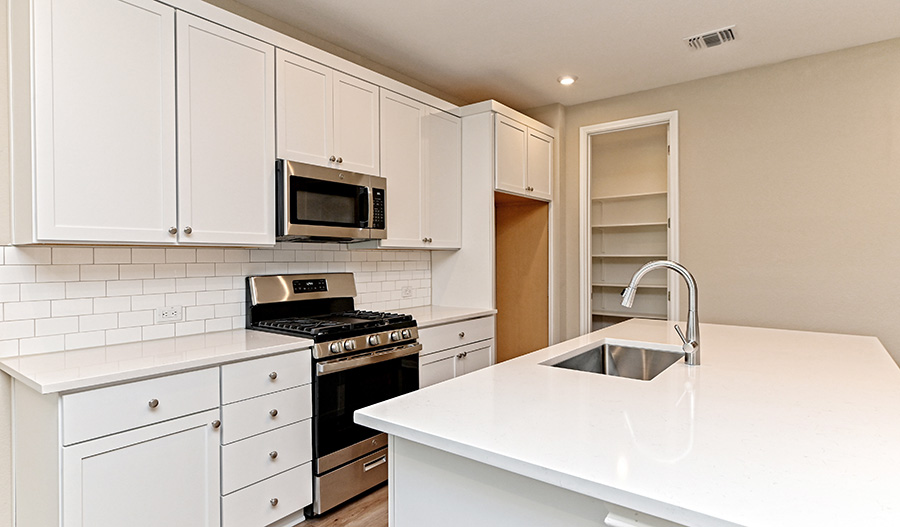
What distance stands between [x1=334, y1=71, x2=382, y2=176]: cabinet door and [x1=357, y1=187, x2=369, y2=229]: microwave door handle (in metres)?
0.14

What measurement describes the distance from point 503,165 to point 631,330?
169 cm

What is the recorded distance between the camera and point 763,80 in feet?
11.7

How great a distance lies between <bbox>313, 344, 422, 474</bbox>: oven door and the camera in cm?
238

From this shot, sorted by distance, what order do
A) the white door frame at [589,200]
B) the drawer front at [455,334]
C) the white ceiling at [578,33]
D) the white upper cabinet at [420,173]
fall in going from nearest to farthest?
1. the white ceiling at [578,33]
2. the drawer front at [455,334]
3. the white upper cabinet at [420,173]
4. the white door frame at [589,200]

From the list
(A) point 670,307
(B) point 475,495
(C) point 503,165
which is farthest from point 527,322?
(B) point 475,495

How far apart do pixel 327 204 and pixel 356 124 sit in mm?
550

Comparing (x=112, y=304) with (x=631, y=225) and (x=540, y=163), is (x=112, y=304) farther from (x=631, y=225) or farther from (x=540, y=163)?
(x=631, y=225)

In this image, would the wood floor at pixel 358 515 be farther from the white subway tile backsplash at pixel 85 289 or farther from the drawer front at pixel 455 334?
the white subway tile backsplash at pixel 85 289

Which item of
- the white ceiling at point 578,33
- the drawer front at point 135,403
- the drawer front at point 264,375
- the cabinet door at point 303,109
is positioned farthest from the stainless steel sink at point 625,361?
the white ceiling at point 578,33

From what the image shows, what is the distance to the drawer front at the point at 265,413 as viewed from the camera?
205 cm

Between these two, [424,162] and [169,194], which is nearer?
[169,194]

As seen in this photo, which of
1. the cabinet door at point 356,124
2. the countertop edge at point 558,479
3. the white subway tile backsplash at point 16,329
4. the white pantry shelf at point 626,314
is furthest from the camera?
the white pantry shelf at point 626,314

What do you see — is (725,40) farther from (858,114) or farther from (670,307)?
(670,307)

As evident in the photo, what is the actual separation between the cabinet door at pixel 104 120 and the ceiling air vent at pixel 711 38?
9.57 feet
